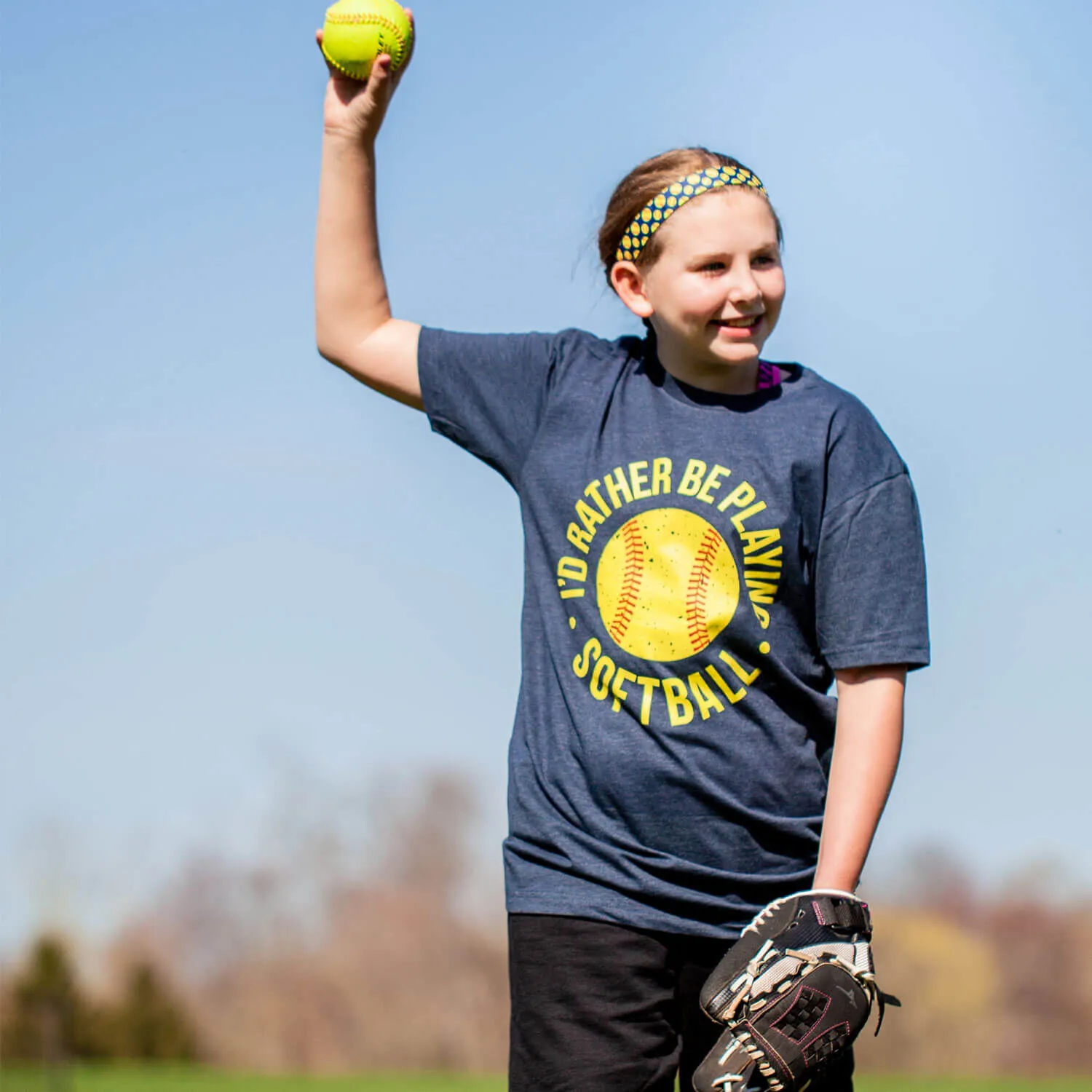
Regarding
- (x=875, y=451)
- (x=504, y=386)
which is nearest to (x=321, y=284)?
(x=504, y=386)

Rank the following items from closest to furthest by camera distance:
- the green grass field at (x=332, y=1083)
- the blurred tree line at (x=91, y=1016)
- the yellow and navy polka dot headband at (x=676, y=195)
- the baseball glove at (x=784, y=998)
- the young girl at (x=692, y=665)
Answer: the baseball glove at (x=784, y=998) < the young girl at (x=692, y=665) < the yellow and navy polka dot headband at (x=676, y=195) < the green grass field at (x=332, y=1083) < the blurred tree line at (x=91, y=1016)

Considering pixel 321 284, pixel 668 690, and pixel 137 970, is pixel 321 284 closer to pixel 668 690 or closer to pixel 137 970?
pixel 668 690

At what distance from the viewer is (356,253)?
3.15 meters

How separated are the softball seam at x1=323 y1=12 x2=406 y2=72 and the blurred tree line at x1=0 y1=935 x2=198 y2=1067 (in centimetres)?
2273

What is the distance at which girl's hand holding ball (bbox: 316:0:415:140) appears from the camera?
10.2 feet

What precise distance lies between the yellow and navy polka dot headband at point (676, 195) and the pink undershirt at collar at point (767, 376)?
349mm

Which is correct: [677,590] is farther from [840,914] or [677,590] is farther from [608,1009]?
[608,1009]

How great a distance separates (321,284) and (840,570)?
4.03 feet

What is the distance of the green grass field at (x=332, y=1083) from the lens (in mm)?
13539

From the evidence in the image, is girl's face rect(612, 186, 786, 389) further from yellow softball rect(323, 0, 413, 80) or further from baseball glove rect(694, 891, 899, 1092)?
baseball glove rect(694, 891, 899, 1092)

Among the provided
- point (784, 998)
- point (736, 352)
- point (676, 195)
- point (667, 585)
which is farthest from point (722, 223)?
point (784, 998)

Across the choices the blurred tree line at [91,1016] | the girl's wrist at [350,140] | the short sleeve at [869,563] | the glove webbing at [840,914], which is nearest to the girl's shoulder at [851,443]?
the short sleeve at [869,563]

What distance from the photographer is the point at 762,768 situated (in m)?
2.86

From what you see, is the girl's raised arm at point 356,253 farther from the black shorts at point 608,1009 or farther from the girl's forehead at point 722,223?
the black shorts at point 608,1009
